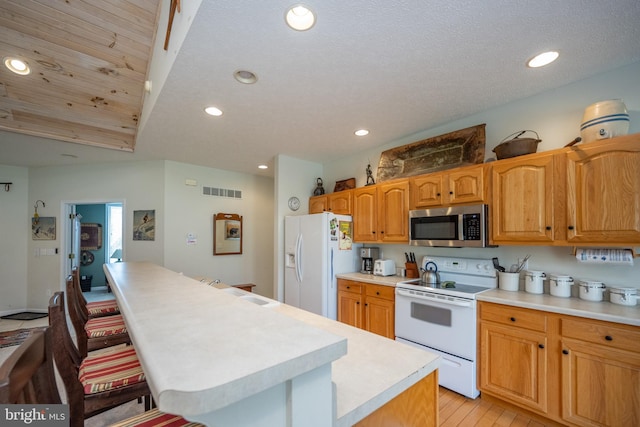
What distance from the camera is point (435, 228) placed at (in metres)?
2.80

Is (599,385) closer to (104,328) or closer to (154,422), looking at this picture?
(154,422)

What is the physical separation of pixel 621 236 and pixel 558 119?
1.07 m

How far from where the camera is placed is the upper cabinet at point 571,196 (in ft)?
5.87

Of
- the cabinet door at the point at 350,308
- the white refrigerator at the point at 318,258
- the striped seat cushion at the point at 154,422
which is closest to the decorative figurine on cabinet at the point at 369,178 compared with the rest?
the white refrigerator at the point at 318,258

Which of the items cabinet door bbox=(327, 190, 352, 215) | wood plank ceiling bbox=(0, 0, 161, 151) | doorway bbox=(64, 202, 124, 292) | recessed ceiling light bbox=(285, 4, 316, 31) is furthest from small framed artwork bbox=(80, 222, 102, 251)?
recessed ceiling light bbox=(285, 4, 316, 31)

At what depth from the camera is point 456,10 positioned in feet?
4.71

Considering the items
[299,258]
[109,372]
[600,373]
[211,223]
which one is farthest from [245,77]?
[211,223]

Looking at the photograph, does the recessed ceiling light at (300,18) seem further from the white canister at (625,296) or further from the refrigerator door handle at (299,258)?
the white canister at (625,296)

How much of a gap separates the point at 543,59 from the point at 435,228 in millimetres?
1562

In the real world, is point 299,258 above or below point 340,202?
below

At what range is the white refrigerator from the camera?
338 cm

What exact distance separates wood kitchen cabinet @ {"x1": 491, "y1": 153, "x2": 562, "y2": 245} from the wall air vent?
13.3ft

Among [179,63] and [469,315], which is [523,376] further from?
[179,63]

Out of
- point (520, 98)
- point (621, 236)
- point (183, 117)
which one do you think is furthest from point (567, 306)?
point (183, 117)
